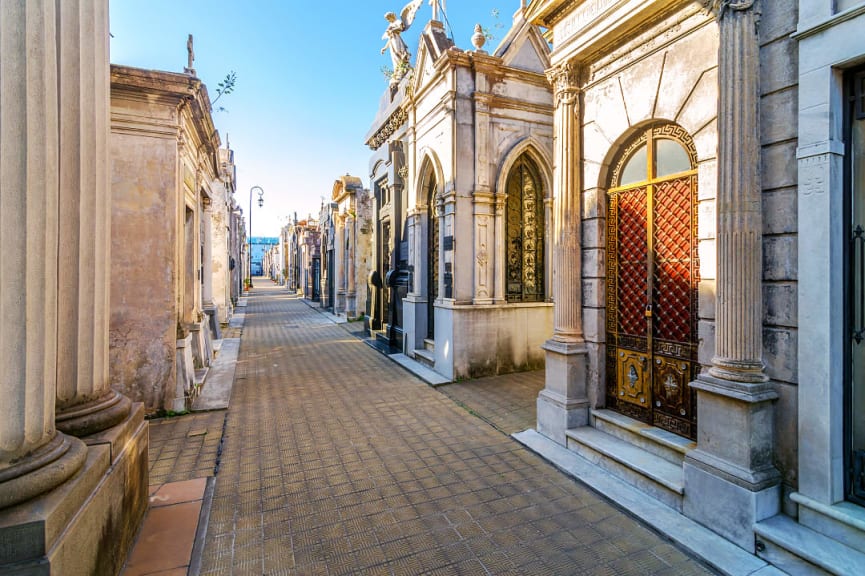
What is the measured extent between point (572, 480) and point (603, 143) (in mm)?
3361

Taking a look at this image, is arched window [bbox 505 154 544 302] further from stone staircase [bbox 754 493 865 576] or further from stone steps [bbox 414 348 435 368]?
stone staircase [bbox 754 493 865 576]

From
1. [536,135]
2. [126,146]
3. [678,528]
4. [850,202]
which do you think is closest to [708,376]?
[678,528]

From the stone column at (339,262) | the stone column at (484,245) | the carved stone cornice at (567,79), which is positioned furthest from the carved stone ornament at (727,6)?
the stone column at (339,262)

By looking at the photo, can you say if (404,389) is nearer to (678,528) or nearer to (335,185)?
(678,528)

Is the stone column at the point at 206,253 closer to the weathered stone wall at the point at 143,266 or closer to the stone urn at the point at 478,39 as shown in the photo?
the weathered stone wall at the point at 143,266

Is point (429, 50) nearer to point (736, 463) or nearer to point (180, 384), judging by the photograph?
point (180, 384)

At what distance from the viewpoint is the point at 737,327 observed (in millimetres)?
2971

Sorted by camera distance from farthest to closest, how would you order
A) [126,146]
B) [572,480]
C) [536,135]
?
1. [536,135]
2. [126,146]
3. [572,480]

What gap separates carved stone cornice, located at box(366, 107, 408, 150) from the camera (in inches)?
401

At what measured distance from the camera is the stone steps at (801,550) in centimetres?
239

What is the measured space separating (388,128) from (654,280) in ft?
29.2

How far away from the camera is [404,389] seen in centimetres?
701

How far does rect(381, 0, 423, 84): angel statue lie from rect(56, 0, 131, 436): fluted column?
8.85 metres

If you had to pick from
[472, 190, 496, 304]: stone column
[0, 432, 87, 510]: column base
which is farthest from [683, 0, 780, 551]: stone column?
[472, 190, 496, 304]: stone column
